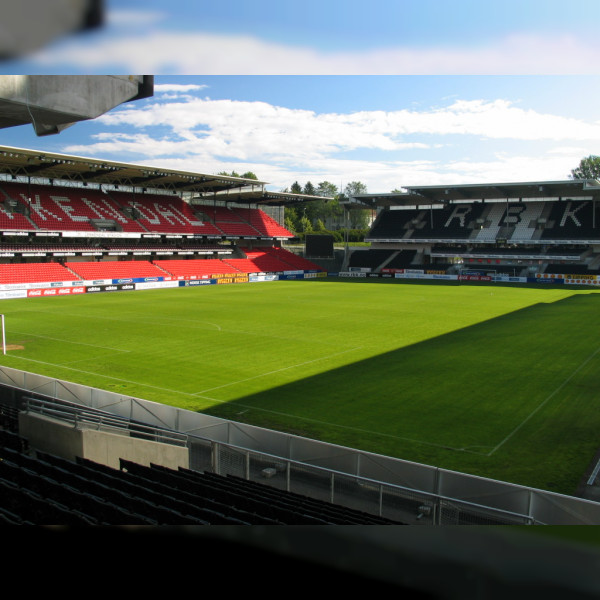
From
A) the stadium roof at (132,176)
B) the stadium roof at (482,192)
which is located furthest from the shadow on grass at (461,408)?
the stadium roof at (482,192)

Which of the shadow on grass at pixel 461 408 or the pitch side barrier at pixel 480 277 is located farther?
the pitch side barrier at pixel 480 277

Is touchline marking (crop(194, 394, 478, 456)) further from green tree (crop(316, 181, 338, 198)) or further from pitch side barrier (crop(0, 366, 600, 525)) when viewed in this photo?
green tree (crop(316, 181, 338, 198))

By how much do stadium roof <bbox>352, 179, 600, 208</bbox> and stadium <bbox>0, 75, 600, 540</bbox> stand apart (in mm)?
639

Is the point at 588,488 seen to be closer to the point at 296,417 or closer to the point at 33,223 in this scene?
the point at 296,417

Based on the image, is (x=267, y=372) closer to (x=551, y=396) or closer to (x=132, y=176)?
(x=551, y=396)

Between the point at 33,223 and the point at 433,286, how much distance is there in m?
39.3

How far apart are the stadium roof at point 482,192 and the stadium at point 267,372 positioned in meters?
0.64

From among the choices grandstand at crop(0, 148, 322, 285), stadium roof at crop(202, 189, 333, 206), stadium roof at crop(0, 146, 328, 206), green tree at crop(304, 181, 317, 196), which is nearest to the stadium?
grandstand at crop(0, 148, 322, 285)

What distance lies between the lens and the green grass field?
1319 centimetres

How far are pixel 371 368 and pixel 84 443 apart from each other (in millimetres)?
12823

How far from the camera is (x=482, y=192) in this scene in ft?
234

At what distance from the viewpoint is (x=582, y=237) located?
6341 centimetres

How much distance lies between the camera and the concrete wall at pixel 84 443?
899cm

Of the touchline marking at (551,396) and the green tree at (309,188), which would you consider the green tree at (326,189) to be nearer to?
the green tree at (309,188)
